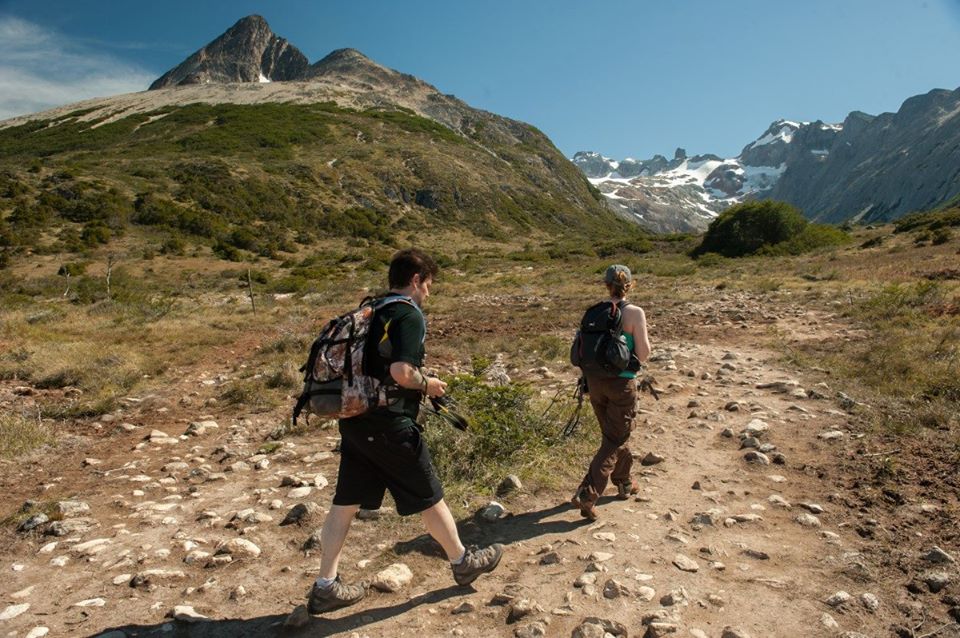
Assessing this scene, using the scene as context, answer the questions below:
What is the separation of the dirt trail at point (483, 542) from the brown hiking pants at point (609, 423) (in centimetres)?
29

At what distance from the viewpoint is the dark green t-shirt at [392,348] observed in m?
2.96

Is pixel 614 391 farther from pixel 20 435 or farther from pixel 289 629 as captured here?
pixel 20 435

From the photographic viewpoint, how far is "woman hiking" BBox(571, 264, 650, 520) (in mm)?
4145

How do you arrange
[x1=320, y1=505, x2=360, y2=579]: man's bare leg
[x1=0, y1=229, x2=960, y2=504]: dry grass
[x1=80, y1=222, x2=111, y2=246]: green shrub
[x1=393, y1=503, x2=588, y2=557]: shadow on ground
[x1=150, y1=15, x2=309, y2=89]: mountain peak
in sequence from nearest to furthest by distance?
[x1=320, y1=505, x2=360, y2=579]: man's bare leg < [x1=393, y1=503, x2=588, y2=557]: shadow on ground < [x1=0, y1=229, x2=960, y2=504]: dry grass < [x1=80, y1=222, x2=111, y2=246]: green shrub < [x1=150, y1=15, x2=309, y2=89]: mountain peak

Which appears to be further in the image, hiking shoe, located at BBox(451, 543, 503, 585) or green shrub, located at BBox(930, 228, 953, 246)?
green shrub, located at BBox(930, 228, 953, 246)

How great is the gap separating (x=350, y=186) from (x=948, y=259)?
44.2m

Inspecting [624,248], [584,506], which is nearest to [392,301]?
[584,506]

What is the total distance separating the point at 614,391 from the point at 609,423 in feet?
0.99

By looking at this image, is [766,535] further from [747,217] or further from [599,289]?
[747,217]

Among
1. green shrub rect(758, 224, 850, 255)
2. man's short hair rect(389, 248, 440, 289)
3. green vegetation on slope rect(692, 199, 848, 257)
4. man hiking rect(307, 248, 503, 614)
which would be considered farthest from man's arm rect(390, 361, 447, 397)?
green vegetation on slope rect(692, 199, 848, 257)

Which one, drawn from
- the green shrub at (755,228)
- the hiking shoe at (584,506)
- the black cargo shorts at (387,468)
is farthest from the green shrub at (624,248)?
the black cargo shorts at (387,468)

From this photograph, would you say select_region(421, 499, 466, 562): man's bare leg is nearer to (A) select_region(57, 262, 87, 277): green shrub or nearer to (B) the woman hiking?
(B) the woman hiking

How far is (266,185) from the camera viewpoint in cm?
4469

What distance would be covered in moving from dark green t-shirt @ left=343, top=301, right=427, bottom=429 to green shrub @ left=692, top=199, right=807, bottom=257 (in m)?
36.5
